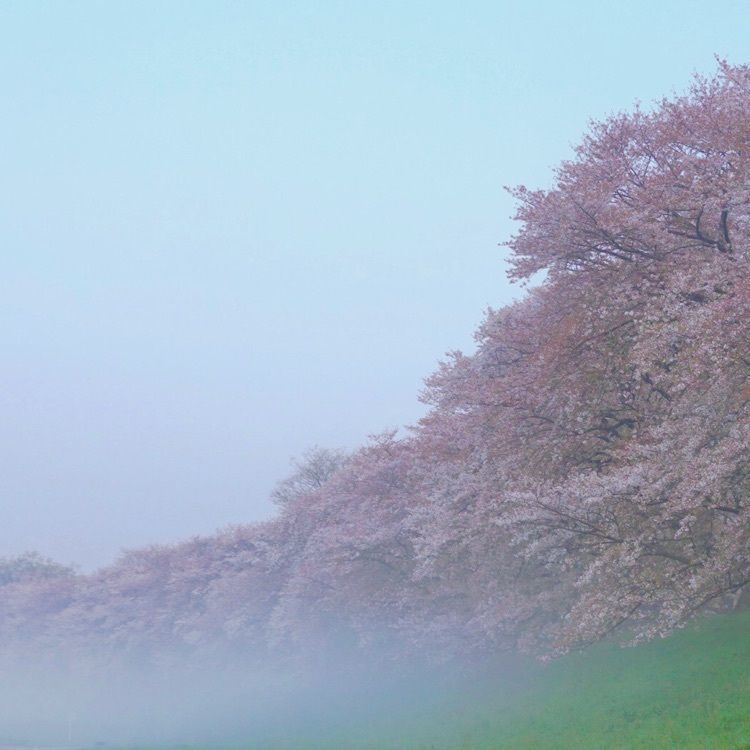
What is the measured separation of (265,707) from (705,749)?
4927 cm

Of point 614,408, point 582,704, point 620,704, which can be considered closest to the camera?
point 614,408

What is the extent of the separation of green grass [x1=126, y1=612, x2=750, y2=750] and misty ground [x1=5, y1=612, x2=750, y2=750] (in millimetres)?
42

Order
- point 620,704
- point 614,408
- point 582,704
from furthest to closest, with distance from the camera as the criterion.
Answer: point 582,704
point 620,704
point 614,408

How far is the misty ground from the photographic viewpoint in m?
19.9

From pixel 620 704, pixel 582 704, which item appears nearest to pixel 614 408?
pixel 620 704

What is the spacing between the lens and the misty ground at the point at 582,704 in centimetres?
1989

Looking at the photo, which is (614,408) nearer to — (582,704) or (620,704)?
(620,704)

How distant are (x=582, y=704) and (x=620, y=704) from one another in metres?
2.10

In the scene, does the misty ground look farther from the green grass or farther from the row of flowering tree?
the row of flowering tree

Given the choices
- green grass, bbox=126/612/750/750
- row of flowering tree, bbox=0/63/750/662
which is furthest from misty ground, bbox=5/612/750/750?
row of flowering tree, bbox=0/63/750/662

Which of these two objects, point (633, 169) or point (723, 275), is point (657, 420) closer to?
point (723, 275)

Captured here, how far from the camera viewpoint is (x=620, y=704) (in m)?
23.3

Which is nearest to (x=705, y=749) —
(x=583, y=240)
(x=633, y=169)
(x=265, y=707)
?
(x=583, y=240)

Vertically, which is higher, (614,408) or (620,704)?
(614,408)
